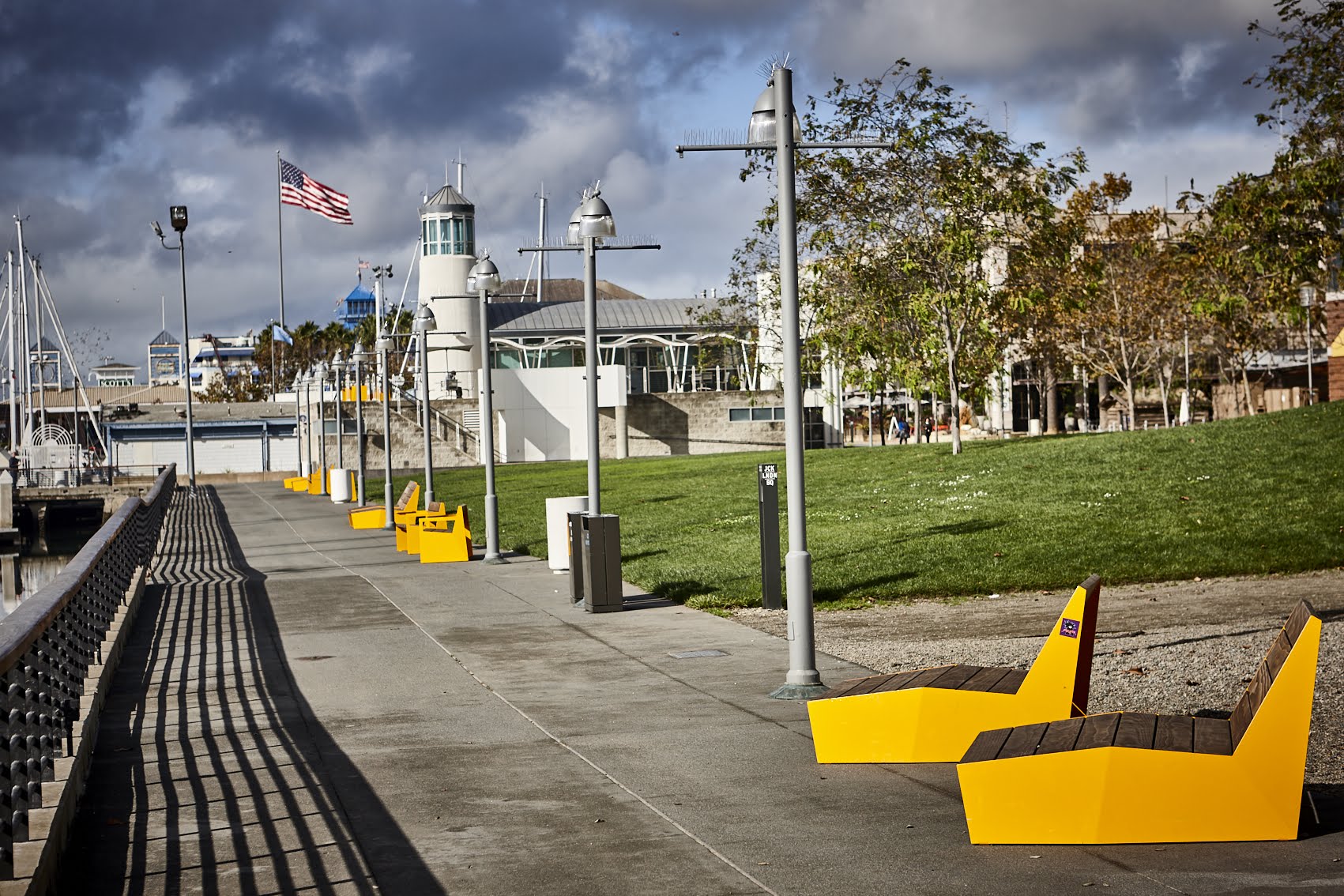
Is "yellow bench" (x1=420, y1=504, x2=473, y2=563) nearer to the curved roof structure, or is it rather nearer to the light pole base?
the light pole base

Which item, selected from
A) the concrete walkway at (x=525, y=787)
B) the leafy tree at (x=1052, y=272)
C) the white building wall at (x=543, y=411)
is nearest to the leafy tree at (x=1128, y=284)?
the leafy tree at (x=1052, y=272)

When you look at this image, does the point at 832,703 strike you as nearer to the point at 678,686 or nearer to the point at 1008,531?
the point at 678,686

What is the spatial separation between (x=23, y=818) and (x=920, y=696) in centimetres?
473

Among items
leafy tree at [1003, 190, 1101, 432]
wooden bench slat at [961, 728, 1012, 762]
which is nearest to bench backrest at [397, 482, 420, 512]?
leafy tree at [1003, 190, 1101, 432]

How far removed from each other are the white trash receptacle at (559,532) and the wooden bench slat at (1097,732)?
14.4 metres

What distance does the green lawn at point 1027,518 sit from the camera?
1769cm

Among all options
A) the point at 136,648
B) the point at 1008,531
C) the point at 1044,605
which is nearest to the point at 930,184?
the point at 1008,531

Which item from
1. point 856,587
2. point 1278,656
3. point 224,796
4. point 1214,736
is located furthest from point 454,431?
point 1278,656

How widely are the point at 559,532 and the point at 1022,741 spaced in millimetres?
14930

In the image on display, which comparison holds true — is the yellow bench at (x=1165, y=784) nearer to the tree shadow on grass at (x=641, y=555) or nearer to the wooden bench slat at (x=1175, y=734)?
the wooden bench slat at (x=1175, y=734)

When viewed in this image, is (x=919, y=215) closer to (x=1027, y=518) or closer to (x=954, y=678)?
(x=1027, y=518)

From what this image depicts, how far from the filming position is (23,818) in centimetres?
599

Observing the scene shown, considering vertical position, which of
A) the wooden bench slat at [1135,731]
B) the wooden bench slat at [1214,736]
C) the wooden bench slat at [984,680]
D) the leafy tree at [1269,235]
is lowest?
the wooden bench slat at [984,680]

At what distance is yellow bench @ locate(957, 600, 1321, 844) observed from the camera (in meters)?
6.37
